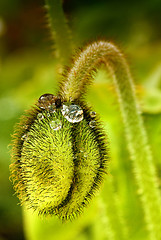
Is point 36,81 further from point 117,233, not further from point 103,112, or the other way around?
point 117,233

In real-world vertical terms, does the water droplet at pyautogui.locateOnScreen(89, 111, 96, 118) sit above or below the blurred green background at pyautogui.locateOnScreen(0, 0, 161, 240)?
below

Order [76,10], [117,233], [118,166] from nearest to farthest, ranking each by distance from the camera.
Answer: [117,233] < [118,166] < [76,10]

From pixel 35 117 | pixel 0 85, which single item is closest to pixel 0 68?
pixel 0 85

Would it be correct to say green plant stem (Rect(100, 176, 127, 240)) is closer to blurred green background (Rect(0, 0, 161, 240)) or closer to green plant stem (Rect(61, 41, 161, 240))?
blurred green background (Rect(0, 0, 161, 240))

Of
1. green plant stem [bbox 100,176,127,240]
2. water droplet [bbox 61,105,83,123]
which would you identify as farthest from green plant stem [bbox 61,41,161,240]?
green plant stem [bbox 100,176,127,240]

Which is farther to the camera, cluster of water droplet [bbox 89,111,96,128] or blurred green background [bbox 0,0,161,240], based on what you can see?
blurred green background [bbox 0,0,161,240]

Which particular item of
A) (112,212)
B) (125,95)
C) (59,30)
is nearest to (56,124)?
(125,95)

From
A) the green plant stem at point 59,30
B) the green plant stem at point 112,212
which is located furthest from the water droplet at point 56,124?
the green plant stem at point 112,212
